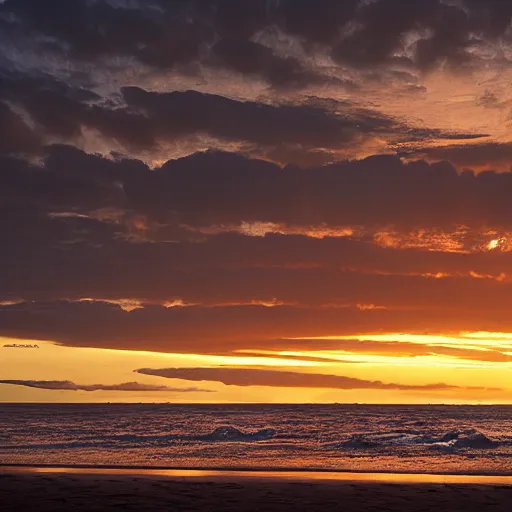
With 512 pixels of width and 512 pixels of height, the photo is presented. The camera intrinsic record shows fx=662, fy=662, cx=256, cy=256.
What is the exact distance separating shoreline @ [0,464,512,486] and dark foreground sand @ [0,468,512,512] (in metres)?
0.51

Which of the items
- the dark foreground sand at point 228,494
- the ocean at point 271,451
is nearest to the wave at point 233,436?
the ocean at point 271,451

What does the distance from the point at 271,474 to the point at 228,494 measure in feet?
23.7

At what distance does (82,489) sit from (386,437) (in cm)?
4098

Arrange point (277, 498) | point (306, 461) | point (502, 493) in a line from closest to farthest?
1. point (277, 498)
2. point (502, 493)
3. point (306, 461)

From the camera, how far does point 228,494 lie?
79.9 feet

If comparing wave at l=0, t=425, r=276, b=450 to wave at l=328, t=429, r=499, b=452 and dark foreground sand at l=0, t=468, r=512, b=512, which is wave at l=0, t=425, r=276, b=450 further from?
dark foreground sand at l=0, t=468, r=512, b=512

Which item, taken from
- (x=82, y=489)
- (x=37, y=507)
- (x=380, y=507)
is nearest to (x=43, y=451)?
(x=82, y=489)

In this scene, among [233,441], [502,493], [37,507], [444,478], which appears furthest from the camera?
[233,441]

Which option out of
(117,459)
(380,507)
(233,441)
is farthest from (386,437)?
(380,507)

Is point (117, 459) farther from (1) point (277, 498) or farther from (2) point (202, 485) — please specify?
(1) point (277, 498)

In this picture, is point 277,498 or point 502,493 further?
point 502,493

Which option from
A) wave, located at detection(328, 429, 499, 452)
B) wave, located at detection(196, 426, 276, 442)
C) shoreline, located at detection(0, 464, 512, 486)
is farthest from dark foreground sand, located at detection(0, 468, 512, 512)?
wave, located at detection(196, 426, 276, 442)

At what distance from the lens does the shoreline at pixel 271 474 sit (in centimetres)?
2939

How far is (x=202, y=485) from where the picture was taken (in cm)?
2678
